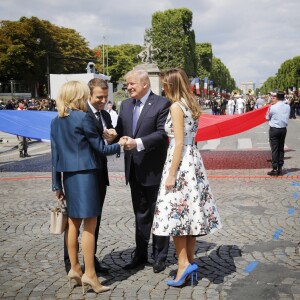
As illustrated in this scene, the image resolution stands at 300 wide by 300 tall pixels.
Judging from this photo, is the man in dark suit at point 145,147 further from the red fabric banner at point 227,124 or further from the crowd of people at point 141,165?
the red fabric banner at point 227,124

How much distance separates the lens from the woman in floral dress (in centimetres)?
395

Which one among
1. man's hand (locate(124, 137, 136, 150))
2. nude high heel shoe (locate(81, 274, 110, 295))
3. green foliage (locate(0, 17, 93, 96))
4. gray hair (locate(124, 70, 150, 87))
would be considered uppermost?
green foliage (locate(0, 17, 93, 96))

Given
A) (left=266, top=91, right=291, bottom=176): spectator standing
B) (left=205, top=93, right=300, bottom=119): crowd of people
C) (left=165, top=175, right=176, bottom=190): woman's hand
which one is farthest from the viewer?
(left=205, top=93, right=300, bottom=119): crowd of people

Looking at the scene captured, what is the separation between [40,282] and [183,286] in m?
1.40

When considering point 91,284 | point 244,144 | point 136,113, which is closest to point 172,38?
point 244,144

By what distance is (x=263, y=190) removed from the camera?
8555 millimetres

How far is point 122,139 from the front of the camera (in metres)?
4.08

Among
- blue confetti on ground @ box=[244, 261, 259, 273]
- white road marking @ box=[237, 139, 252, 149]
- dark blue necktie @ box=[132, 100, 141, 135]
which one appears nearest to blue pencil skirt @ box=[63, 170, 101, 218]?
dark blue necktie @ box=[132, 100, 141, 135]

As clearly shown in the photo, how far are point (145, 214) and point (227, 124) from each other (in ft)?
26.7

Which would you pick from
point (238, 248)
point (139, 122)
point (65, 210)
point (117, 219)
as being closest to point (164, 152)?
point (139, 122)

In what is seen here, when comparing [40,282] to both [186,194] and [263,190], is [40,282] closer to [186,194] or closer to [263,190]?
[186,194]

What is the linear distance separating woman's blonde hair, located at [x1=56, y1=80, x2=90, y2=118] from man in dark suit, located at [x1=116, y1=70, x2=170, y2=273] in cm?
66

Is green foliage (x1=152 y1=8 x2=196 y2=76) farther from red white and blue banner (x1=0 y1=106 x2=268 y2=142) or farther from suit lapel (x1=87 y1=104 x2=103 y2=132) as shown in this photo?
suit lapel (x1=87 y1=104 x2=103 y2=132)

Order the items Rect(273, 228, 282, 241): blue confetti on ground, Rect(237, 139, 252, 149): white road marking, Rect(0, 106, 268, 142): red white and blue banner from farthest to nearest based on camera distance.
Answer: Rect(237, 139, 252, 149): white road marking < Rect(0, 106, 268, 142): red white and blue banner < Rect(273, 228, 282, 241): blue confetti on ground
